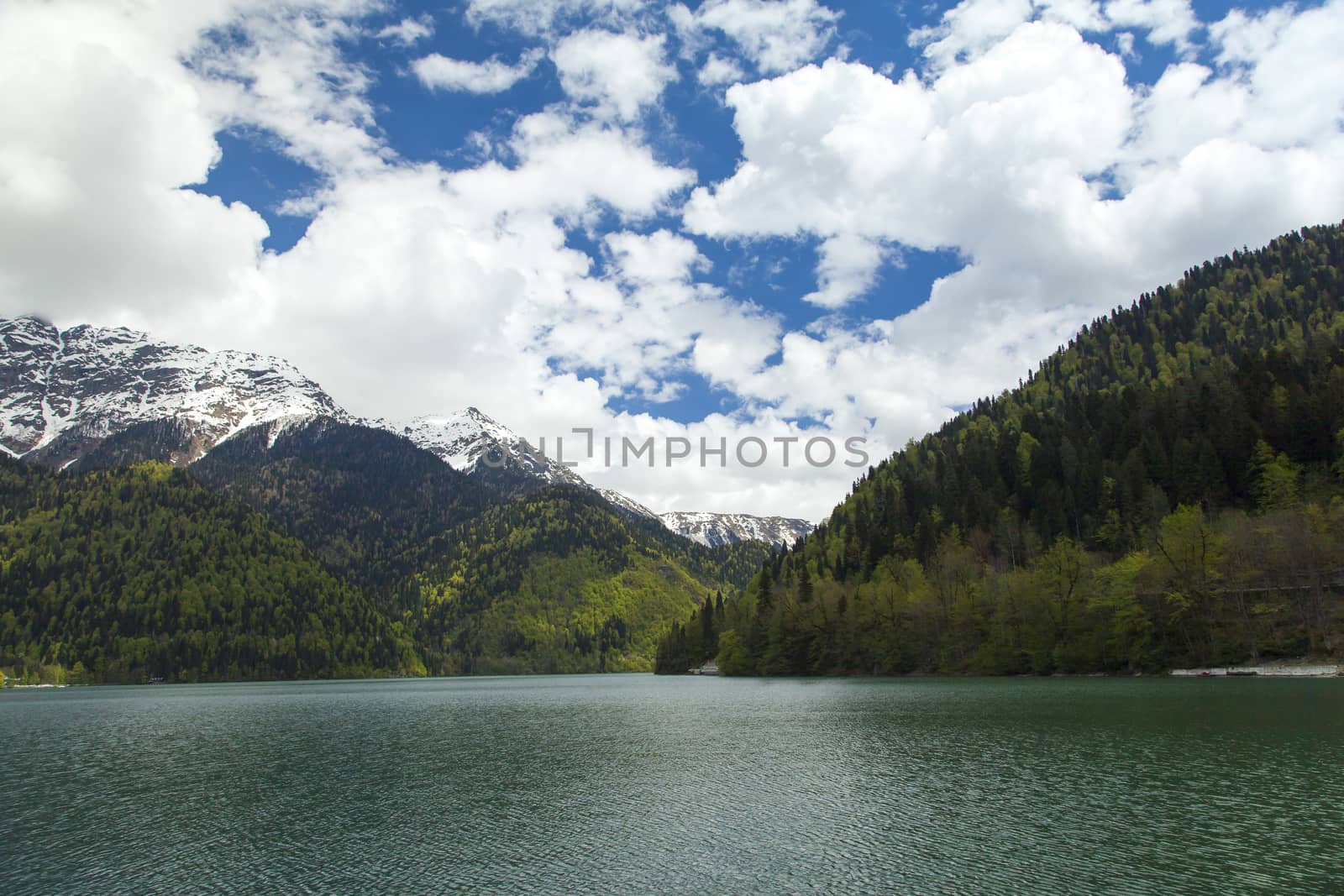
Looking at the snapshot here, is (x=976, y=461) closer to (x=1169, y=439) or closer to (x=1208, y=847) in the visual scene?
(x=1169, y=439)

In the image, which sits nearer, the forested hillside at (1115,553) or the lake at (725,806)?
the lake at (725,806)

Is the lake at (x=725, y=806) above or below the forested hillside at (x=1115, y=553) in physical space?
below

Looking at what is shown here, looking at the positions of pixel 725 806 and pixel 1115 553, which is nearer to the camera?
pixel 725 806

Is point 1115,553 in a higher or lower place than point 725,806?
higher

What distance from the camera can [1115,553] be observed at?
14512cm

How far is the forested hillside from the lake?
43942 mm

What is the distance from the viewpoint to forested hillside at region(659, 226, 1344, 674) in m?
108

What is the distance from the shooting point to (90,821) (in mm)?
37344

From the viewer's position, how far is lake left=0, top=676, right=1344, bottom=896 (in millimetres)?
26859

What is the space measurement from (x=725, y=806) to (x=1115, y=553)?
135007 millimetres

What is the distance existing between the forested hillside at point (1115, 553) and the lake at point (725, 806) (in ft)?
144

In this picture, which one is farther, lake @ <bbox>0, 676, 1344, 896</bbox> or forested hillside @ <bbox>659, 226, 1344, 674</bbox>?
forested hillside @ <bbox>659, 226, 1344, 674</bbox>

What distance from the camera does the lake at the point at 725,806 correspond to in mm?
26859

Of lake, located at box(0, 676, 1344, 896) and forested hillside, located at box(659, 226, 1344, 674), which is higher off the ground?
forested hillside, located at box(659, 226, 1344, 674)
